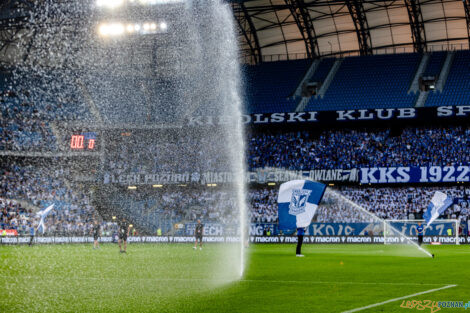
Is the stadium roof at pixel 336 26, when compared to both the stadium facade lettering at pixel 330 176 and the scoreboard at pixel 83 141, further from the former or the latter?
the stadium facade lettering at pixel 330 176

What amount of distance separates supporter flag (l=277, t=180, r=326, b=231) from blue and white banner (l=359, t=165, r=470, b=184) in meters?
33.7

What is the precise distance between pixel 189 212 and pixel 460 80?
29030 millimetres

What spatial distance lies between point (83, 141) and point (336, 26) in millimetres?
28903

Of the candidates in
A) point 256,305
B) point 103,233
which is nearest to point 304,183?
point 256,305

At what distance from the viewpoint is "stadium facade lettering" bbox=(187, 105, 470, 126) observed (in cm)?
5891

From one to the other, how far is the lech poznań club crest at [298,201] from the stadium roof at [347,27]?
134 feet

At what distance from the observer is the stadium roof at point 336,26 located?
211 ft

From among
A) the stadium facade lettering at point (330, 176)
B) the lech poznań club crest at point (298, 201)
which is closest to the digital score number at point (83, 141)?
the stadium facade lettering at point (330, 176)

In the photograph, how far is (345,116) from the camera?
2457 inches

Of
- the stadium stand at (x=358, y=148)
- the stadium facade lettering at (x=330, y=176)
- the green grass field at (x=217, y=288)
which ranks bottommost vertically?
the green grass field at (x=217, y=288)

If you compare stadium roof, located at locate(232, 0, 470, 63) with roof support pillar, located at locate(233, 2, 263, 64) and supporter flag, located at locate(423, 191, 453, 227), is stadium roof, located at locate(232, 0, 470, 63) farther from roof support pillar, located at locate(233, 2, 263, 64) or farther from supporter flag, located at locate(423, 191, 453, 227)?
supporter flag, located at locate(423, 191, 453, 227)

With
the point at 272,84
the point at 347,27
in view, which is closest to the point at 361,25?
the point at 347,27

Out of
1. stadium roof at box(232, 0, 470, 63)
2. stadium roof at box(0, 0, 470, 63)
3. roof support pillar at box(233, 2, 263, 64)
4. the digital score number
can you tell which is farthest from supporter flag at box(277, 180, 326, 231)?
the digital score number

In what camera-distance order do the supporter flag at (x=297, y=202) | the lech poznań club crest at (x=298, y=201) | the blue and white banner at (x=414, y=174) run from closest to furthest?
the supporter flag at (x=297, y=202) < the lech poznań club crest at (x=298, y=201) < the blue and white banner at (x=414, y=174)
